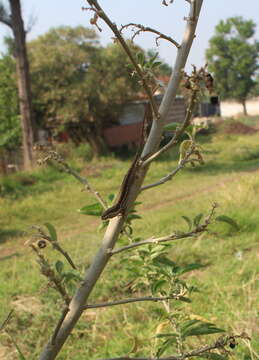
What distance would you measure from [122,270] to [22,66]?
355 inches

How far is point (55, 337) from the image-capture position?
26.3 inches

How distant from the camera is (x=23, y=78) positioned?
472 inches

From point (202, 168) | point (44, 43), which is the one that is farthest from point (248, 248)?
point (44, 43)

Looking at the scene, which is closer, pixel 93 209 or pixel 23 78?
pixel 93 209

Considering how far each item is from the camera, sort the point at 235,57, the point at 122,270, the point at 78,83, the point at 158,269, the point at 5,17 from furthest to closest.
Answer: the point at 235,57 < the point at 78,83 < the point at 5,17 < the point at 122,270 < the point at 158,269

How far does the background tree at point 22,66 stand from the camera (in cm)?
1162

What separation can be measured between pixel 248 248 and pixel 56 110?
10751 mm

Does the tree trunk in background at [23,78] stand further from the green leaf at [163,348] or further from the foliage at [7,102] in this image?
the green leaf at [163,348]

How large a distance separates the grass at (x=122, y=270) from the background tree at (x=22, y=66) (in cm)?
262

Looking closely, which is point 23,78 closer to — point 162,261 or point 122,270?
point 122,270

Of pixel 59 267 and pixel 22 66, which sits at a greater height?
pixel 22 66

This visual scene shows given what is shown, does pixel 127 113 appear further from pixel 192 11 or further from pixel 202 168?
pixel 192 11

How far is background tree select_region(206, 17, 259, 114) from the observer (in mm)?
32625

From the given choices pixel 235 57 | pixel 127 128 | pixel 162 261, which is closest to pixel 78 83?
pixel 127 128
